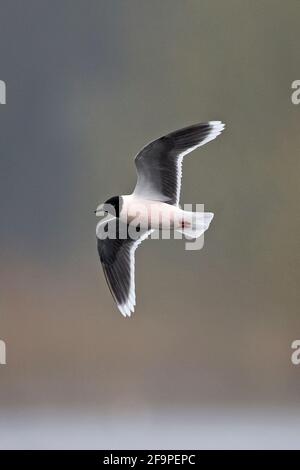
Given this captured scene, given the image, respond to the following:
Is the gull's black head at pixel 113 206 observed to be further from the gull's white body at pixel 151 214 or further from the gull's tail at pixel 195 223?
the gull's tail at pixel 195 223

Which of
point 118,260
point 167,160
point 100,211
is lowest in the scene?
point 118,260

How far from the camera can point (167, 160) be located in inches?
239

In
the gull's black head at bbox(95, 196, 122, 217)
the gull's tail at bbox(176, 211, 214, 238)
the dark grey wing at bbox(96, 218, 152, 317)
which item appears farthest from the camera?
the dark grey wing at bbox(96, 218, 152, 317)

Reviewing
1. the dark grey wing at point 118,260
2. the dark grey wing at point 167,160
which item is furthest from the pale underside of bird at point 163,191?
the dark grey wing at point 118,260

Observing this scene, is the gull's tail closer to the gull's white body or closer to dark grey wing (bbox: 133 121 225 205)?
the gull's white body

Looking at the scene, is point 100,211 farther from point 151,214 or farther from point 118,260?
point 118,260

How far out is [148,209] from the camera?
598 cm

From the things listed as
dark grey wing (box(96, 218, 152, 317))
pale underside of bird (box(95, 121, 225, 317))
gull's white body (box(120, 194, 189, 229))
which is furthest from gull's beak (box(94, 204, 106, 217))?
dark grey wing (box(96, 218, 152, 317))

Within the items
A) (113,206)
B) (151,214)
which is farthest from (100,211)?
(151,214)

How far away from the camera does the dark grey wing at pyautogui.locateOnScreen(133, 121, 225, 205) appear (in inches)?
238
